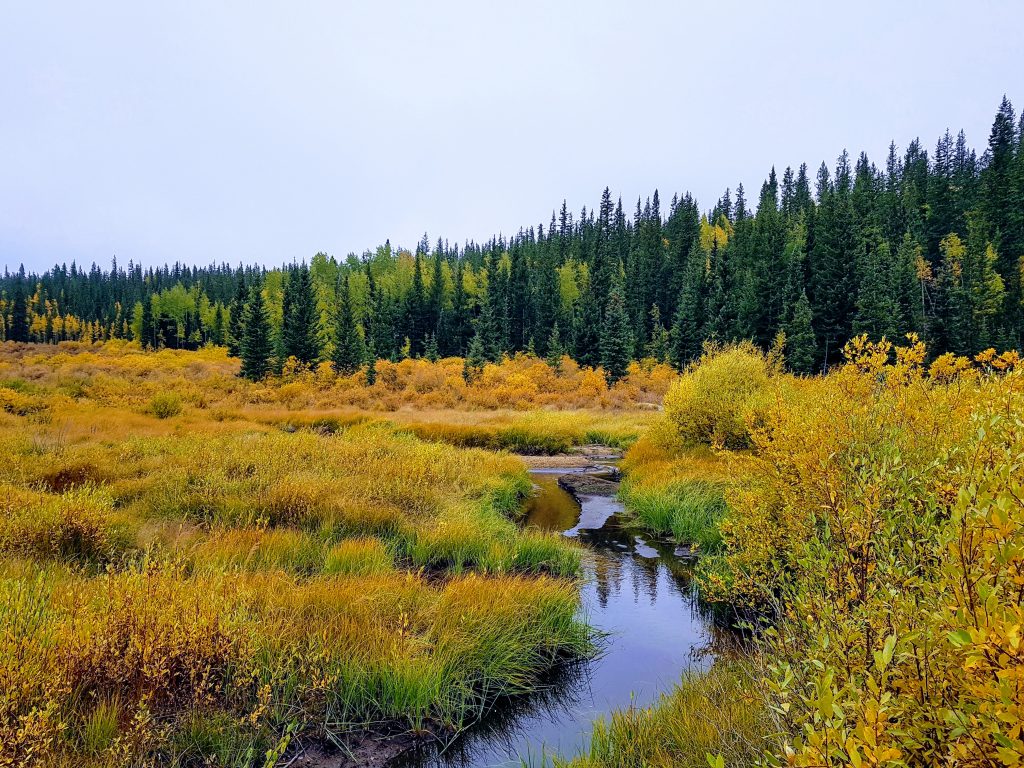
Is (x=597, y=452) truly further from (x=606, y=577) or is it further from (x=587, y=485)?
(x=606, y=577)

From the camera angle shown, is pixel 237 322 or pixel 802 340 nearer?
pixel 802 340

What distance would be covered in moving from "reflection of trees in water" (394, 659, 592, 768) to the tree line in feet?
122

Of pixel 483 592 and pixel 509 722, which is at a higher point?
pixel 483 592

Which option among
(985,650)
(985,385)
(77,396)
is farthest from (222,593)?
(77,396)

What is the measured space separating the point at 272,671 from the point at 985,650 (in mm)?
5492

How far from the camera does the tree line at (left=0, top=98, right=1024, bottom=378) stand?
51438mm

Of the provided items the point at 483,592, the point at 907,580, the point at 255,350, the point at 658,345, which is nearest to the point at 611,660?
the point at 483,592

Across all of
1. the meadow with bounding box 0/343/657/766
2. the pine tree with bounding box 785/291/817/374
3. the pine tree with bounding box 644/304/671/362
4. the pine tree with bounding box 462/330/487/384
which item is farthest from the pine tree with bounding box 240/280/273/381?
the pine tree with bounding box 785/291/817/374

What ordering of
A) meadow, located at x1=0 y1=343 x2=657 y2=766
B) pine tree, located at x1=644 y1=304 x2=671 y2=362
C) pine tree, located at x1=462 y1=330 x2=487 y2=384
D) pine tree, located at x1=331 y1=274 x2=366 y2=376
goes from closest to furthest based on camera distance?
meadow, located at x1=0 y1=343 x2=657 y2=766, pine tree, located at x1=462 y1=330 x2=487 y2=384, pine tree, located at x1=331 y1=274 x2=366 y2=376, pine tree, located at x1=644 y1=304 x2=671 y2=362

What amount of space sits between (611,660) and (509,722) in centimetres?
193

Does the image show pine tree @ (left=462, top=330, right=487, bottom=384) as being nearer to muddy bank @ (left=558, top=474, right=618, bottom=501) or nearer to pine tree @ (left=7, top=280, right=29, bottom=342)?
muddy bank @ (left=558, top=474, right=618, bottom=501)

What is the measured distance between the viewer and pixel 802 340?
48.5 m

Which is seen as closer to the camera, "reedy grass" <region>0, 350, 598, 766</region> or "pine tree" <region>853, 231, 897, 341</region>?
"reedy grass" <region>0, 350, 598, 766</region>

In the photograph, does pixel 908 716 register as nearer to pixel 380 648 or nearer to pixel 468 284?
pixel 380 648
